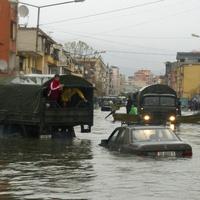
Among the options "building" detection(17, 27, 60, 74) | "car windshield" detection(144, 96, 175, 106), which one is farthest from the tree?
"car windshield" detection(144, 96, 175, 106)

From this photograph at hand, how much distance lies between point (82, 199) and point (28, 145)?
1448cm

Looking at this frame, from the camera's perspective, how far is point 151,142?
19.6 meters

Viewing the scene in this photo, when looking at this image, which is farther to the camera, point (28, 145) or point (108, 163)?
point (28, 145)

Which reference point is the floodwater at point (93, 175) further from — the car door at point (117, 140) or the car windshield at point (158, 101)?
the car windshield at point (158, 101)

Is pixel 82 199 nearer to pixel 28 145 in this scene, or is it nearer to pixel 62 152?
pixel 62 152

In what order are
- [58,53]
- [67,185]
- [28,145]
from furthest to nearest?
[58,53]
[28,145]
[67,185]

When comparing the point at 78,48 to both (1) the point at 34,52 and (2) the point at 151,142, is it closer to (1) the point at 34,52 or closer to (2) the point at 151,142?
(1) the point at 34,52

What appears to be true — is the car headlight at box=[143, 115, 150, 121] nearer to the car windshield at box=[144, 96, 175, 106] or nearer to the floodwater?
the car windshield at box=[144, 96, 175, 106]

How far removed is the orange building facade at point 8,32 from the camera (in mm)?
62000

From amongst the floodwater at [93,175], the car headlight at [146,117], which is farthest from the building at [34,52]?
the floodwater at [93,175]

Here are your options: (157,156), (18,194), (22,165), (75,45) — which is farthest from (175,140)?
(75,45)

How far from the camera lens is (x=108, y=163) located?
18.7 meters

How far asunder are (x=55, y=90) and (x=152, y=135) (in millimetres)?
9422

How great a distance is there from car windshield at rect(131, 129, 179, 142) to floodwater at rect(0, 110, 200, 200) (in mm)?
704
